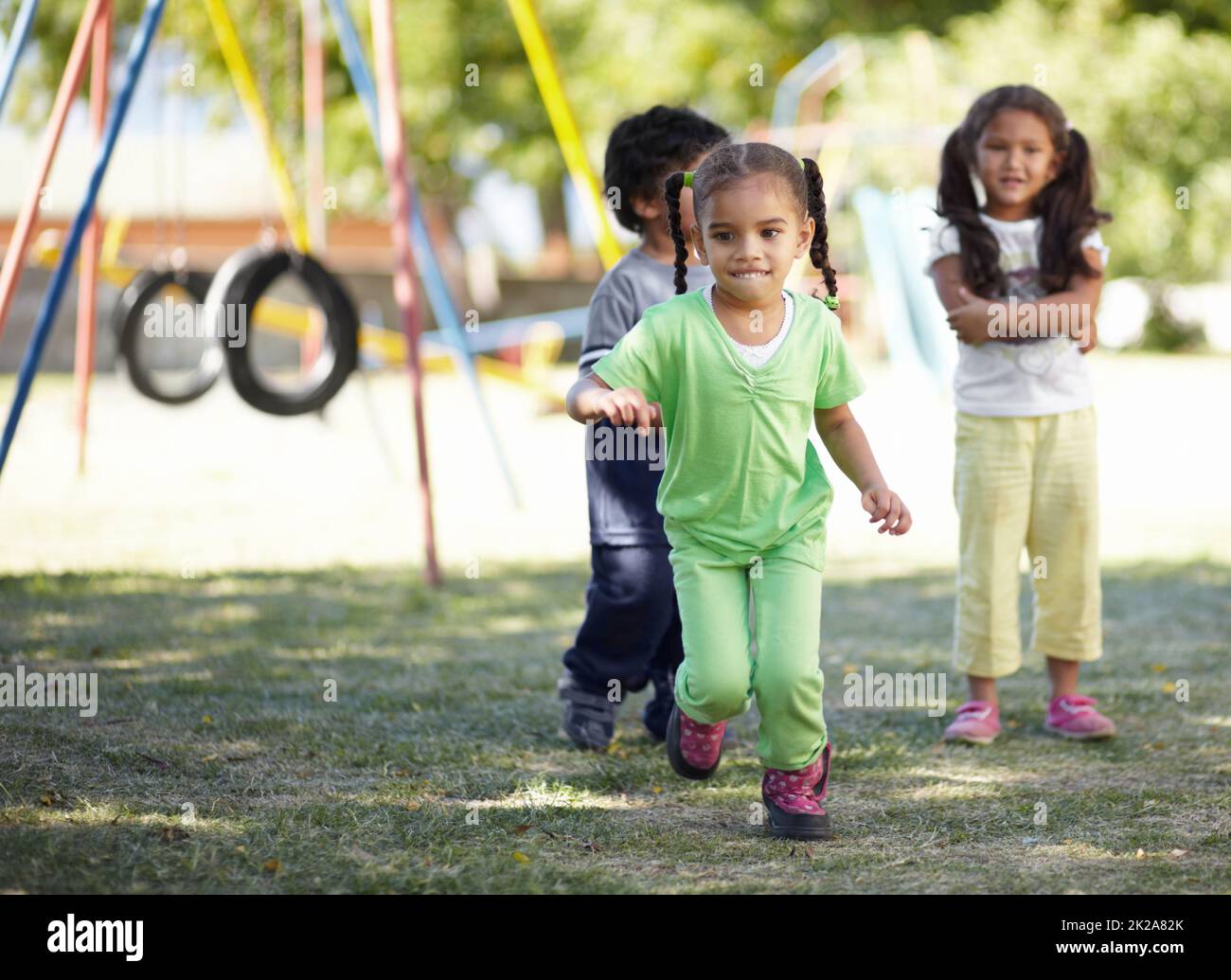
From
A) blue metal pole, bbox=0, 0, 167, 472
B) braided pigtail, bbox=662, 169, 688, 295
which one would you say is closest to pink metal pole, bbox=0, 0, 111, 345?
blue metal pole, bbox=0, 0, 167, 472

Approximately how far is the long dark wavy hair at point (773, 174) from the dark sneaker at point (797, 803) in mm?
1046

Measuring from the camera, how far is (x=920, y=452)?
1139cm

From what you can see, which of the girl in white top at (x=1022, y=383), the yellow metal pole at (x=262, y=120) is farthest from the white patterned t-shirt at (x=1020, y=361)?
the yellow metal pole at (x=262, y=120)

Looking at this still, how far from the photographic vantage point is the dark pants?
3.85 m

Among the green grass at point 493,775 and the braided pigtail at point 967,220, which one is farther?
the braided pigtail at point 967,220

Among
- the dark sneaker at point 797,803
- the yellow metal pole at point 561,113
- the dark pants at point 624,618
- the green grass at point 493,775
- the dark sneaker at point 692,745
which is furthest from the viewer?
the yellow metal pole at point 561,113

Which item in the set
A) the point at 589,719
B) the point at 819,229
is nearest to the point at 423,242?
the point at 589,719

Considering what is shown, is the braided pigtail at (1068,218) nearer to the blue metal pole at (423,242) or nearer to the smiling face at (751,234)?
the smiling face at (751,234)

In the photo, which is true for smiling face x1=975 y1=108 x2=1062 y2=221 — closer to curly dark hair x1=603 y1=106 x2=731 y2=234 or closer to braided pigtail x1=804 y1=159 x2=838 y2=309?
curly dark hair x1=603 y1=106 x2=731 y2=234

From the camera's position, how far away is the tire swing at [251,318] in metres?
7.32

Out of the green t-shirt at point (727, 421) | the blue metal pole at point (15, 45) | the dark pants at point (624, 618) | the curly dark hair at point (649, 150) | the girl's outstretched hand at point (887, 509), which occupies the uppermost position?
the blue metal pole at point (15, 45)

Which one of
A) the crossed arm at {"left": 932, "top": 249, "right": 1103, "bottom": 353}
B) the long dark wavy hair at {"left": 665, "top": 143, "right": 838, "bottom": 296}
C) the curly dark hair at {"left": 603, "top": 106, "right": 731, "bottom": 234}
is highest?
the curly dark hair at {"left": 603, "top": 106, "right": 731, "bottom": 234}

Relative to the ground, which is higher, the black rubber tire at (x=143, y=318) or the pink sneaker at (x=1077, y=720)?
the black rubber tire at (x=143, y=318)

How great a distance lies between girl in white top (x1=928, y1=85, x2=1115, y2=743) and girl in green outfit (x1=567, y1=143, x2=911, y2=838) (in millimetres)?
996
